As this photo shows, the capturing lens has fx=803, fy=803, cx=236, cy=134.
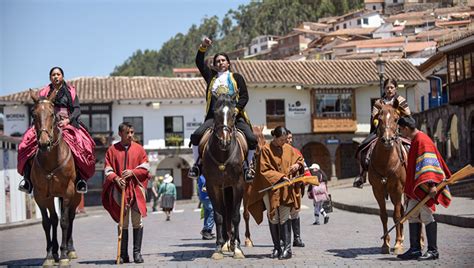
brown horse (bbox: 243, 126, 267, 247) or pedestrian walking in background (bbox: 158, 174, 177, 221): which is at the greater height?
brown horse (bbox: 243, 126, 267, 247)

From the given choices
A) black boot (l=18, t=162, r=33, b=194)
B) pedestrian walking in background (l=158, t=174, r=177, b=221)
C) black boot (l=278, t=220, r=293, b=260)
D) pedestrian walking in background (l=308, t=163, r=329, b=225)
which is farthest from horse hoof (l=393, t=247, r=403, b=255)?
pedestrian walking in background (l=158, t=174, r=177, b=221)

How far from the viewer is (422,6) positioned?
140375 mm

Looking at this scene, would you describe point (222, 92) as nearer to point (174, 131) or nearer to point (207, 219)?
point (207, 219)

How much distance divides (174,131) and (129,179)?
44.0m

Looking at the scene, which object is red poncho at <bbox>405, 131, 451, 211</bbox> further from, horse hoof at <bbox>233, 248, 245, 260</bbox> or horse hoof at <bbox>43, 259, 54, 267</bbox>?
horse hoof at <bbox>43, 259, 54, 267</bbox>

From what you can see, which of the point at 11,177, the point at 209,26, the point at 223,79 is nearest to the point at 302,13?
the point at 209,26

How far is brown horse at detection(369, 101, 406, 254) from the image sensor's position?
11344mm

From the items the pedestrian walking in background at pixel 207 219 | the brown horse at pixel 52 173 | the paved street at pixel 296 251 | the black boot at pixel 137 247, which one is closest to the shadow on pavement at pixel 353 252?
the paved street at pixel 296 251

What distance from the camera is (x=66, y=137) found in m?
11.6

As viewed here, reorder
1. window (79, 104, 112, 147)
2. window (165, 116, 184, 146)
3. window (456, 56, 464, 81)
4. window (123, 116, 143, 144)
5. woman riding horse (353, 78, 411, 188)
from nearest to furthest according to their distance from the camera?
woman riding horse (353, 78, 411, 188), window (456, 56, 464, 81), window (79, 104, 112, 147), window (123, 116, 143, 144), window (165, 116, 184, 146)

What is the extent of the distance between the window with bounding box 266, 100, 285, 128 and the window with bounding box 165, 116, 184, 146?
6026 millimetres

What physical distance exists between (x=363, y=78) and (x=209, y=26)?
131 metres

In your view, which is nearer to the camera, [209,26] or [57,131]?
[57,131]

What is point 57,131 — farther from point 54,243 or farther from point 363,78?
point 363,78
